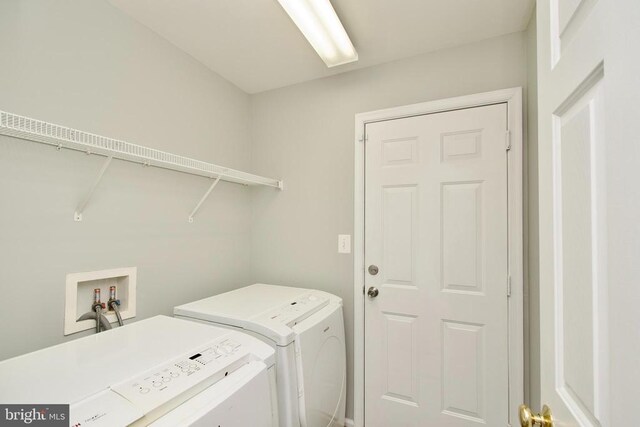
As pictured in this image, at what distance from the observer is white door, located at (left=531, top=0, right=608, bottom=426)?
0.49 meters

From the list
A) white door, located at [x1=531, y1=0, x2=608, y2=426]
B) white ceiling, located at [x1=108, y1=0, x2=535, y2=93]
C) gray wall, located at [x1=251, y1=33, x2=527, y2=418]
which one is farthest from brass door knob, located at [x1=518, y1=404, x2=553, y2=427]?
white ceiling, located at [x1=108, y1=0, x2=535, y2=93]

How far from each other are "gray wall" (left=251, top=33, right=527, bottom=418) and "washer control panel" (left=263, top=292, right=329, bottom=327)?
314mm

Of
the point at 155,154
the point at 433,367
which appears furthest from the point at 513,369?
the point at 155,154

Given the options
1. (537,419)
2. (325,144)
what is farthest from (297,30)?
(537,419)

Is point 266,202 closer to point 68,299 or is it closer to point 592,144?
point 68,299

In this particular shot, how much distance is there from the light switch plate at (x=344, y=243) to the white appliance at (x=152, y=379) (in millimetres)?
1015

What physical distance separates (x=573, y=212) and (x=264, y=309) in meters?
1.29

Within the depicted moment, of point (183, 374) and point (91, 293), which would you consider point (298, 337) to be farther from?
Answer: point (91, 293)

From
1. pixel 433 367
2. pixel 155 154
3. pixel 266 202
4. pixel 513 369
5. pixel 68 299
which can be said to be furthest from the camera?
pixel 266 202

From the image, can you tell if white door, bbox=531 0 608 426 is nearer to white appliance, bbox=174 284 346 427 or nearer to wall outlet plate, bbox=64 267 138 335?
white appliance, bbox=174 284 346 427

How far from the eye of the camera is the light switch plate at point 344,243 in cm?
199

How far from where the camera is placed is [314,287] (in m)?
2.08

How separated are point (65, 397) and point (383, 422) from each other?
1.75 m

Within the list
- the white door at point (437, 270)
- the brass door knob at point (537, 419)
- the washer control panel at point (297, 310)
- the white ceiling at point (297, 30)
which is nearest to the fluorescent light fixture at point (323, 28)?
the white ceiling at point (297, 30)
